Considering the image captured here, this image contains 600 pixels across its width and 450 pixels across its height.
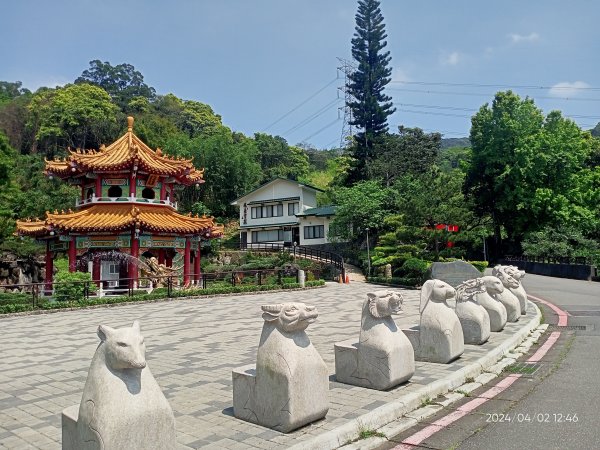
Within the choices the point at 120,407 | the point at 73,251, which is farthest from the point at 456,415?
the point at 73,251

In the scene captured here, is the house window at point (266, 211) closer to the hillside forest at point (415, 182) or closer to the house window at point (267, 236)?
the house window at point (267, 236)

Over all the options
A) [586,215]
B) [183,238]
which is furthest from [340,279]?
[586,215]

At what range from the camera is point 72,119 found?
60.5 meters

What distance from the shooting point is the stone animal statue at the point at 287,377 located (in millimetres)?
5012

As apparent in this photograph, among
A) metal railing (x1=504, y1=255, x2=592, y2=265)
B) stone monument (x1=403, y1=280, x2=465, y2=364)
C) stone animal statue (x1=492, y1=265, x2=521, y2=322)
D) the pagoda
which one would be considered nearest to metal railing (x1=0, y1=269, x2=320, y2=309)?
the pagoda

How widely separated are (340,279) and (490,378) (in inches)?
1031

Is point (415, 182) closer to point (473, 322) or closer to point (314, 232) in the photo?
point (314, 232)

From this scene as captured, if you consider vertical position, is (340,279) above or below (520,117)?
below

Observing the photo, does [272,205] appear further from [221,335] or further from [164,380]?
[164,380]

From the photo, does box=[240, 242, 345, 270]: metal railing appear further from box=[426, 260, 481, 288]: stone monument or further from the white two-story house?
box=[426, 260, 481, 288]: stone monument

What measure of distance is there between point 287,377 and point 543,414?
10.9 feet

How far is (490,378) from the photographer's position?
764 centimetres

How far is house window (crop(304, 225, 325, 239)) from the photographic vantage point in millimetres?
47781

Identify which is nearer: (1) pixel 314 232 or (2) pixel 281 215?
(1) pixel 314 232
